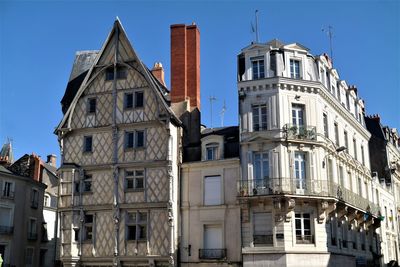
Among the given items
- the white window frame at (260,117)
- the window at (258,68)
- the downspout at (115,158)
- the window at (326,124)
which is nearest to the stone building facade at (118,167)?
the downspout at (115,158)

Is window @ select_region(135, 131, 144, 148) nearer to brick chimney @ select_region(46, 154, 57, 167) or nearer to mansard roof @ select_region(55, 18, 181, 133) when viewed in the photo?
mansard roof @ select_region(55, 18, 181, 133)

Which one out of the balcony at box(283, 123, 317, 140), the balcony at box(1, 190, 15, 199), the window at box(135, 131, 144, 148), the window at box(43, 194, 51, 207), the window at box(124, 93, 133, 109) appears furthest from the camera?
the window at box(43, 194, 51, 207)

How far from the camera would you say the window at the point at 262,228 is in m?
22.5

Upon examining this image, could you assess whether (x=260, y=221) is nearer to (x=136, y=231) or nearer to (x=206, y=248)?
(x=206, y=248)

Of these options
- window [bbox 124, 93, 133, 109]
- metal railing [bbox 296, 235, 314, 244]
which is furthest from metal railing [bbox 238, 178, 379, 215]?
window [bbox 124, 93, 133, 109]

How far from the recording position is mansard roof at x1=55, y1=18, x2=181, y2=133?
2552cm

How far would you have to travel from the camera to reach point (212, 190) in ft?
80.4

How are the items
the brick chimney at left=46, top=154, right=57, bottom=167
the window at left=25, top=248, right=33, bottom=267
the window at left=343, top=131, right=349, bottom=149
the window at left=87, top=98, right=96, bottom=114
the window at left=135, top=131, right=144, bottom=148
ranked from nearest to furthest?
the window at left=135, top=131, right=144, bottom=148, the window at left=87, top=98, right=96, bottom=114, the window at left=343, top=131, right=349, bottom=149, the window at left=25, top=248, right=33, bottom=267, the brick chimney at left=46, top=154, right=57, bottom=167

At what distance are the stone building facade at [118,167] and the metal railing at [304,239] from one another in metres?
5.38

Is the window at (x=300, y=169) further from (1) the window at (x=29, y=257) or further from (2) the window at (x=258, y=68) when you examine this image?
(1) the window at (x=29, y=257)

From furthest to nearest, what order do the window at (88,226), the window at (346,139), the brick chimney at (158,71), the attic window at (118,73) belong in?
the brick chimney at (158,71), the window at (346,139), the attic window at (118,73), the window at (88,226)

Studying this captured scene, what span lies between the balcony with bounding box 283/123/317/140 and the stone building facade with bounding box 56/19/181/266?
209 inches

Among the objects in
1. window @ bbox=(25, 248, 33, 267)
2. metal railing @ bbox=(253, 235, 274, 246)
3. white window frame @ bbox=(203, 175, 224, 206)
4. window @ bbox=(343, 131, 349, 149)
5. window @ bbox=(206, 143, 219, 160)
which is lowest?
window @ bbox=(25, 248, 33, 267)

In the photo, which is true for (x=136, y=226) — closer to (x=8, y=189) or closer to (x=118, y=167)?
(x=118, y=167)
